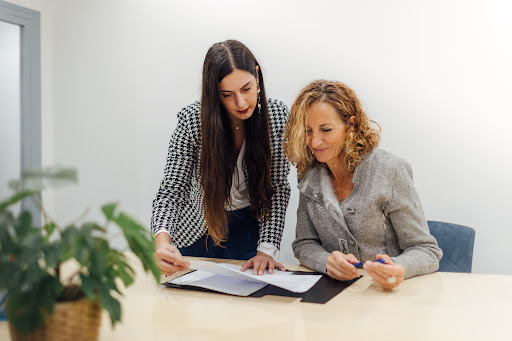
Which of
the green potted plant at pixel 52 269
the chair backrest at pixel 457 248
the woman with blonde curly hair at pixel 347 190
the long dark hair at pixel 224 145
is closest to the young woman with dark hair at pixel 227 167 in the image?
the long dark hair at pixel 224 145

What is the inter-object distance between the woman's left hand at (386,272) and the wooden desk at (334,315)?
29 mm

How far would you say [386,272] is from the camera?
1.44 m

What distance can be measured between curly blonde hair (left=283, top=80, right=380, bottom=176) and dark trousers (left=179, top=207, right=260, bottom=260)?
0.40 meters

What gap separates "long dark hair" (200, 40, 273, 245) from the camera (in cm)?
182

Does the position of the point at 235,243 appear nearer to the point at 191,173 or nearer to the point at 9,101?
the point at 191,173

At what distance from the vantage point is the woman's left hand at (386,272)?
1438mm

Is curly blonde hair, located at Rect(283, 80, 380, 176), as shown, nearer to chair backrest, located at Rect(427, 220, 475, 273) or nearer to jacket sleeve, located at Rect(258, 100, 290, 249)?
jacket sleeve, located at Rect(258, 100, 290, 249)

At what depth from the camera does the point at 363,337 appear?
113cm

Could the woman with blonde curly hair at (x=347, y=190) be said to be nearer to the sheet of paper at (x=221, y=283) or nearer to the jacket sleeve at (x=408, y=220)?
the jacket sleeve at (x=408, y=220)

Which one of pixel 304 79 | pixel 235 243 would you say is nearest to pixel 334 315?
pixel 235 243

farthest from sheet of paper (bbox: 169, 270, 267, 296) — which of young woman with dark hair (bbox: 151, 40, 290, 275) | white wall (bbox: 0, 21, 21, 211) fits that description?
white wall (bbox: 0, 21, 21, 211)

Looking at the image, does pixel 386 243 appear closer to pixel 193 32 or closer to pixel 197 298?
pixel 197 298

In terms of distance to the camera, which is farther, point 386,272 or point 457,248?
point 457,248

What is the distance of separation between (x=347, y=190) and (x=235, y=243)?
54cm
